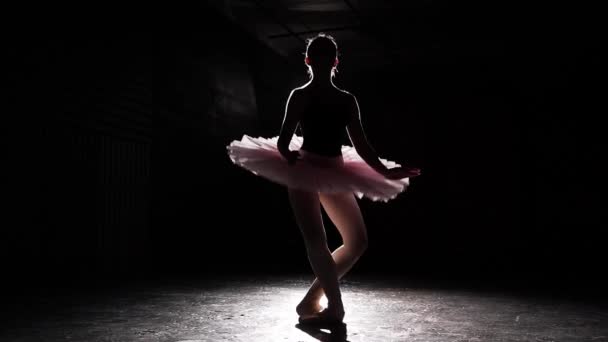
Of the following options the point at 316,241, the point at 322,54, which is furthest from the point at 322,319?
the point at 322,54

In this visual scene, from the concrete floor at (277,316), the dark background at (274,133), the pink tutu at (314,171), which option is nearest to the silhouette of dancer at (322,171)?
the pink tutu at (314,171)

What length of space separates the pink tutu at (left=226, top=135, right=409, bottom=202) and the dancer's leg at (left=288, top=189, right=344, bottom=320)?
0.12 metres

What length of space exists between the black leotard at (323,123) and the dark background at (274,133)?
322 cm

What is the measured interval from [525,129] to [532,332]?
6.48m

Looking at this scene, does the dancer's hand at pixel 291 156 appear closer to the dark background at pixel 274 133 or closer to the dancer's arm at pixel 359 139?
the dancer's arm at pixel 359 139

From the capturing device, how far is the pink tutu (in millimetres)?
3105

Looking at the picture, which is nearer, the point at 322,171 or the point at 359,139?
the point at 322,171

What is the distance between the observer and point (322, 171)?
125 inches

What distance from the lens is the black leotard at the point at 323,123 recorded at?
324cm

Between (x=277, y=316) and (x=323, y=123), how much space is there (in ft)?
4.17

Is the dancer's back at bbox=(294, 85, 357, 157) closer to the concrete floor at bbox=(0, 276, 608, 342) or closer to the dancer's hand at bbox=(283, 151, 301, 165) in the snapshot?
the dancer's hand at bbox=(283, 151, 301, 165)

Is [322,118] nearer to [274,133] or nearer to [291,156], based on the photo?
[291,156]

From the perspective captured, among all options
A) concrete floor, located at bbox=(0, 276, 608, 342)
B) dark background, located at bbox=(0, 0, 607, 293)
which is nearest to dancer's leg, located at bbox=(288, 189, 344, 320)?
concrete floor, located at bbox=(0, 276, 608, 342)

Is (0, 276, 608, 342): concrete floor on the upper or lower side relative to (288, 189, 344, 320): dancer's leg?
lower
